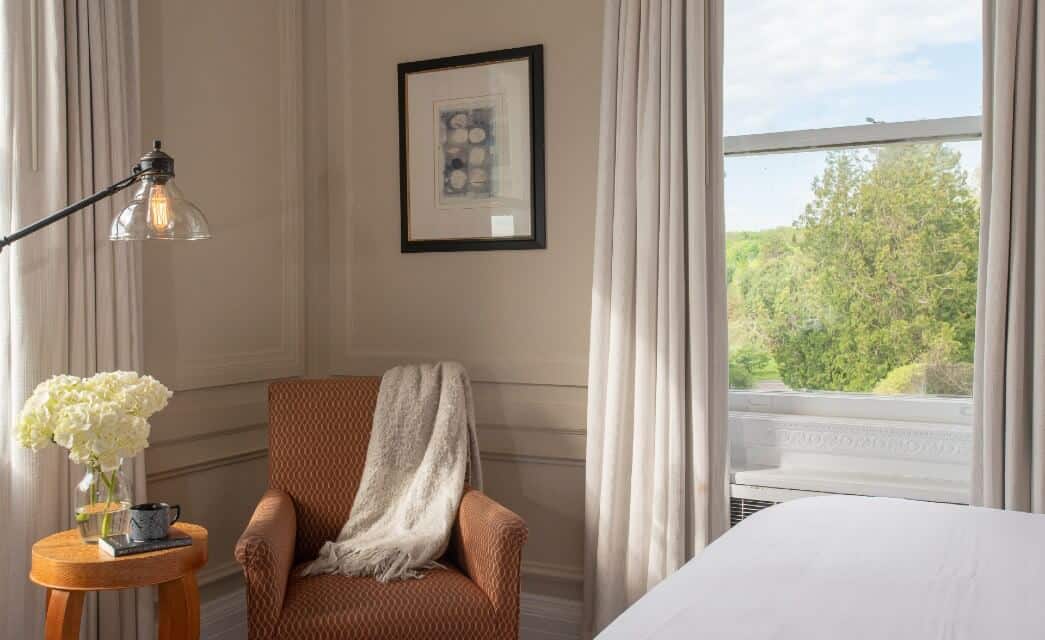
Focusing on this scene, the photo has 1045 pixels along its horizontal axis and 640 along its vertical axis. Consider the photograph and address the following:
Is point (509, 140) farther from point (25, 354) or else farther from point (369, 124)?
point (25, 354)

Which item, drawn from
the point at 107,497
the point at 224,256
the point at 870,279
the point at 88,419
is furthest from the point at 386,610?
the point at 870,279

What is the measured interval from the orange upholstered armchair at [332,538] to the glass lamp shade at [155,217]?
30.9 inches

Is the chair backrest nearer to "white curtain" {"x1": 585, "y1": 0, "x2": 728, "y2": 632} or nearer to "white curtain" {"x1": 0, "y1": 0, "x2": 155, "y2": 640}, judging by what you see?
"white curtain" {"x1": 0, "y1": 0, "x2": 155, "y2": 640}

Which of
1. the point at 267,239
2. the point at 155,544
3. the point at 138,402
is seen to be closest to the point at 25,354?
the point at 138,402

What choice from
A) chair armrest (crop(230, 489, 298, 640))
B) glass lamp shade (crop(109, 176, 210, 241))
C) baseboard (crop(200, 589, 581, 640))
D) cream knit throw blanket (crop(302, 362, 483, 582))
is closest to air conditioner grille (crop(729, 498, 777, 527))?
baseboard (crop(200, 589, 581, 640))

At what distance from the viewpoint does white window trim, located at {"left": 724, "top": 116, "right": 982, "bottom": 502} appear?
8.97ft

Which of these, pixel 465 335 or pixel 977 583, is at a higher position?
pixel 465 335

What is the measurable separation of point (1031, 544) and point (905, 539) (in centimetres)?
22

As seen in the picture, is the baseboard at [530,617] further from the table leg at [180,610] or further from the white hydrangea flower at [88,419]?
the white hydrangea flower at [88,419]

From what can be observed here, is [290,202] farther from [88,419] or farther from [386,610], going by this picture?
[386,610]

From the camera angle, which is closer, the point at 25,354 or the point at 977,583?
the point at 977,583

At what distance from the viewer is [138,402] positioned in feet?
7.26

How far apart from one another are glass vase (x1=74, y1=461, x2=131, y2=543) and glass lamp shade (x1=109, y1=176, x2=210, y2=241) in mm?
598

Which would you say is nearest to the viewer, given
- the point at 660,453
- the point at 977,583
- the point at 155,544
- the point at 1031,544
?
the point at 977,583
